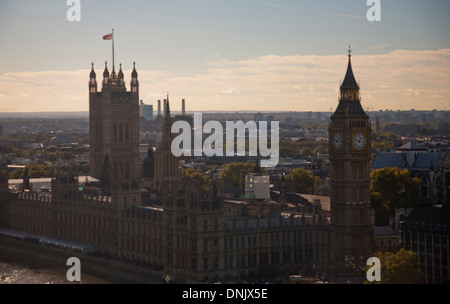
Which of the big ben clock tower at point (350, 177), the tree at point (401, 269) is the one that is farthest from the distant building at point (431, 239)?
the big ben clock tower at point (350, 177)

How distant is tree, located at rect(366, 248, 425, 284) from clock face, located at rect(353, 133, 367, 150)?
18483 mm

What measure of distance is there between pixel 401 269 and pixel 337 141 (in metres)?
23.6

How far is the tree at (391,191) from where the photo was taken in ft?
557

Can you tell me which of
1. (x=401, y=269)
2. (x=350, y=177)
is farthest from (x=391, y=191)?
(x=401, y=269)

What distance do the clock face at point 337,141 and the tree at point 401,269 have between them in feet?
63.9

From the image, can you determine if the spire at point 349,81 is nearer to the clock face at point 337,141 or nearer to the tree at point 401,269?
the clock face at point 337,141

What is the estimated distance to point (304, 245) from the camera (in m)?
137

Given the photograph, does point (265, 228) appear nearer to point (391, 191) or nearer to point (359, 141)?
point (359, 141)

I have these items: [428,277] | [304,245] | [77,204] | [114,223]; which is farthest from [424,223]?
[77,204]

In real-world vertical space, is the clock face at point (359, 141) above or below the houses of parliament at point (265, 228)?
above

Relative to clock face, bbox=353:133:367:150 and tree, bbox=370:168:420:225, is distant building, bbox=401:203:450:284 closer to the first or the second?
clock face, bbox=353:133:367:150

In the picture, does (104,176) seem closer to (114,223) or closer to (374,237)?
(114,223)

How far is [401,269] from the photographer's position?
118 meters
